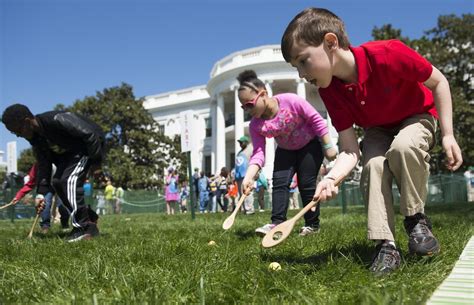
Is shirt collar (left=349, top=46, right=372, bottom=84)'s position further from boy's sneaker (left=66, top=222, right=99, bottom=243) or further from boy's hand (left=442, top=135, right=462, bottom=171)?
boy's sneaker (left=66, top=222, right=99, bottom=243)

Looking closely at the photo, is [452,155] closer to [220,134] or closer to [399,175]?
[399,175]

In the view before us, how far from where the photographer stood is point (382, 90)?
8.18ft

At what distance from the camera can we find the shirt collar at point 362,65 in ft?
7.95

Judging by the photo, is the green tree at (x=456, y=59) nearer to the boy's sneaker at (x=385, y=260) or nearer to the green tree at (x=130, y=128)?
the green tree at (x=130, y=128)

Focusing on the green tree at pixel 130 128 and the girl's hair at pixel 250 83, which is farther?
the green tree at pixel 130 128

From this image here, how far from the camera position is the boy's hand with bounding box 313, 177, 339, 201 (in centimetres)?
234

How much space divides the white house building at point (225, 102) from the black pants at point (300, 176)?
2622 cm

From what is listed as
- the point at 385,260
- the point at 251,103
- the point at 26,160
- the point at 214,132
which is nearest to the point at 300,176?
the point at 251,103

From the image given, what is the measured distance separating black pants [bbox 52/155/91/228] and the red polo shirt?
10.0 feet

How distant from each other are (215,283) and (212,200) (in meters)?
16.9

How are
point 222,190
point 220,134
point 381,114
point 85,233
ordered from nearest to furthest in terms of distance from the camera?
1. point 381,114
2. point 85,233
3. point 222,190
4. point 220,134

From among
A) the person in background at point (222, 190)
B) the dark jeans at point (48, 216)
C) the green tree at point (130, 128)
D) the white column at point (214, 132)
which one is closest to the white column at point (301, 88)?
the white column at point (214, 132)

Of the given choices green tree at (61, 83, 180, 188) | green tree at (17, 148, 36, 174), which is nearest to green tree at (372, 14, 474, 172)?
green tree at (61, 83, 180, 188)

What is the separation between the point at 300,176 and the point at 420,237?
208cm
